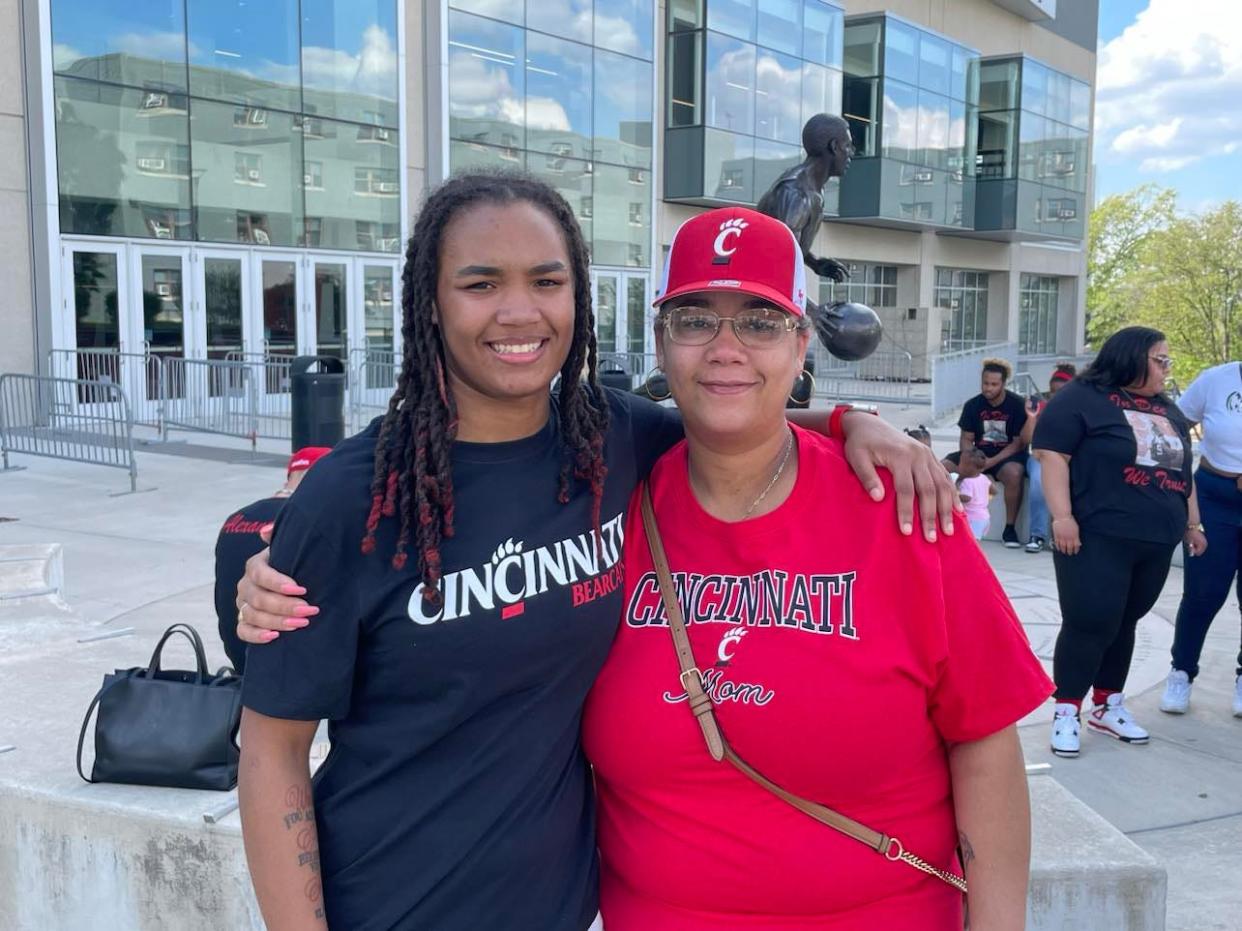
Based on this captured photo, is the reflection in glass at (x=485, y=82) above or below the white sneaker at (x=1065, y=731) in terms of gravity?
above

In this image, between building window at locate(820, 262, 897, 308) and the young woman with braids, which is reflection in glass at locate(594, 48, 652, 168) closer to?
building window at locate(820, 262, 897, 308)

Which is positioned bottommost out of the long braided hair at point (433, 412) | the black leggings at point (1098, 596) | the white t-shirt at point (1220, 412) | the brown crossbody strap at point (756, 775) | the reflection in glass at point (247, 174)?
the black leggings at point (1098, 596)

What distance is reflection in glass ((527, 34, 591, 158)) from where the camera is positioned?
21.7 meters

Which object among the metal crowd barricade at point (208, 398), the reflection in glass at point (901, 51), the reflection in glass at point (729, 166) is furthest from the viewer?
the reflection in glass at point (901, 51)

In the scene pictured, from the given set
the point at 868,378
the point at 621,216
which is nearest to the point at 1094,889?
the point at 621,216

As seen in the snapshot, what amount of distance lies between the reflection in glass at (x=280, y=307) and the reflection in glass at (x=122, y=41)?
10.1 ft

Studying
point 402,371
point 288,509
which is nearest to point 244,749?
point 288,509

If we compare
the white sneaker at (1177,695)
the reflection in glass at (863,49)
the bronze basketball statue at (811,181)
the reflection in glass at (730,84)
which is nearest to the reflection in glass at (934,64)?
the reflection in glass at (863,49)

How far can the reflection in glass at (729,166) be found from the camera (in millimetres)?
24564

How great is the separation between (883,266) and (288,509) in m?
32.8

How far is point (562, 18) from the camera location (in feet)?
72.1

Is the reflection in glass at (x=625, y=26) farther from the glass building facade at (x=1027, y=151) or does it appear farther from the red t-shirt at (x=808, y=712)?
the red t-shirt at (x=808, y=712)

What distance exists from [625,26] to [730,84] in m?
2.98

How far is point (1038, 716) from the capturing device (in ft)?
18.4
